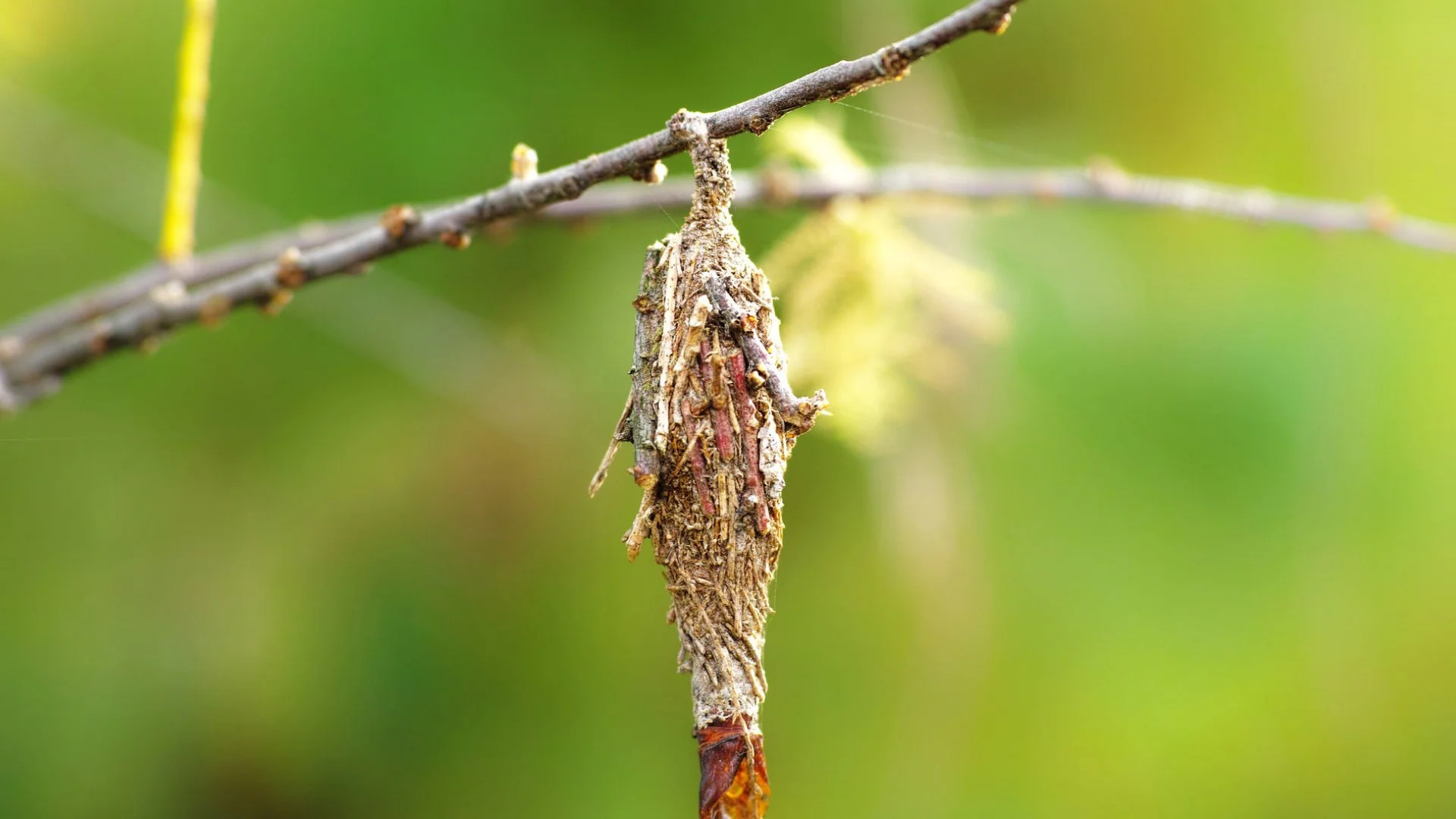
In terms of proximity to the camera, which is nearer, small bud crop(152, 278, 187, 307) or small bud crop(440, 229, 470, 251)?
small bud crop(440, 229, 470, 251)

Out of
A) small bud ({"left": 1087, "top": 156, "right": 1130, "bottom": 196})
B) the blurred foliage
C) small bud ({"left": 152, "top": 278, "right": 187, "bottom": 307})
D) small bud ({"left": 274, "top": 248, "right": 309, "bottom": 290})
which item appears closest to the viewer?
small bud ({"left": 274, "top": 248, "right": 309, "bottom": 290})

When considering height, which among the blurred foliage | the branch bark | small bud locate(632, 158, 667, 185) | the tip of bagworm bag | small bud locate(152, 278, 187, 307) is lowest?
the tip of bagworm bag

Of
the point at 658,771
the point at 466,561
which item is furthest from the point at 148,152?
the point at 658,771

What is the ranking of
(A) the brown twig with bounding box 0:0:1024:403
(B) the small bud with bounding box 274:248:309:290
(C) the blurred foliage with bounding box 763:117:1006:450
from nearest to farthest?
(A) the brown twig with bounding box 0:0:1024:403 < (B) the small bud with bounding box 274:248:309:290 < (C) the blurred foliage with bounding box 763:117:1006:450

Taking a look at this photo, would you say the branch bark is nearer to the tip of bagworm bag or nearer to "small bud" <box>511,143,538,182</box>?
"small bud" <box>511,143,538,182</box>

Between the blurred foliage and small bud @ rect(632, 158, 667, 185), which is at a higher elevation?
the blurred foliage

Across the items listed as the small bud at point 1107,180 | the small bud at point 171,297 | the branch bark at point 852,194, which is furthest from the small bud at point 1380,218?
the small bud at point 171,297

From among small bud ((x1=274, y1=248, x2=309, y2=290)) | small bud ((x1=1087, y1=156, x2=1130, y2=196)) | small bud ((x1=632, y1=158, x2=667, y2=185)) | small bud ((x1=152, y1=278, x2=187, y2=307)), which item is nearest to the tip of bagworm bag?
small bud ((x1=632, y1=158, x2=667, y2=185))
